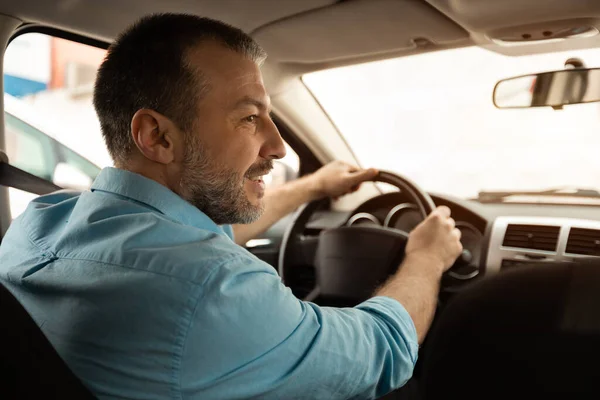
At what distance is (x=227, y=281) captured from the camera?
1220 millimetres

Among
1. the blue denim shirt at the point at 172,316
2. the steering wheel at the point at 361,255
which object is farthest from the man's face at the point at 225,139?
the steering wheel at the point at 361,255

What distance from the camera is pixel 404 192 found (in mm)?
2422

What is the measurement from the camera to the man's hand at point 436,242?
1966mm

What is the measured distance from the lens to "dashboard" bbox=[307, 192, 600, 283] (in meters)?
2.19

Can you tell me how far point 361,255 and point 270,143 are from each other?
0.80 m

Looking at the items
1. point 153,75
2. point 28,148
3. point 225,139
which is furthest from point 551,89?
point 28,148

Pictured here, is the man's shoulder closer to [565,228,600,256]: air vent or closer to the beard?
the beard

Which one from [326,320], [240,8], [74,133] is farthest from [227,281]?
[74,133]

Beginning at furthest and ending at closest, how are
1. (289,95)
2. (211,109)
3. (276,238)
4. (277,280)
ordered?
(276,238) < (289,95) < (211,109) < (277,280)

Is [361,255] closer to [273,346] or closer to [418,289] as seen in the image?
[418,289]

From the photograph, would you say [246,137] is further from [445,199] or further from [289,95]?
[289,95]

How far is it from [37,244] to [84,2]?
1.14 m

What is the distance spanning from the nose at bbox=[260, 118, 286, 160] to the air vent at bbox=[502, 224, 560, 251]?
1046mm

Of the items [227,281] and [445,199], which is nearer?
[227,281]
